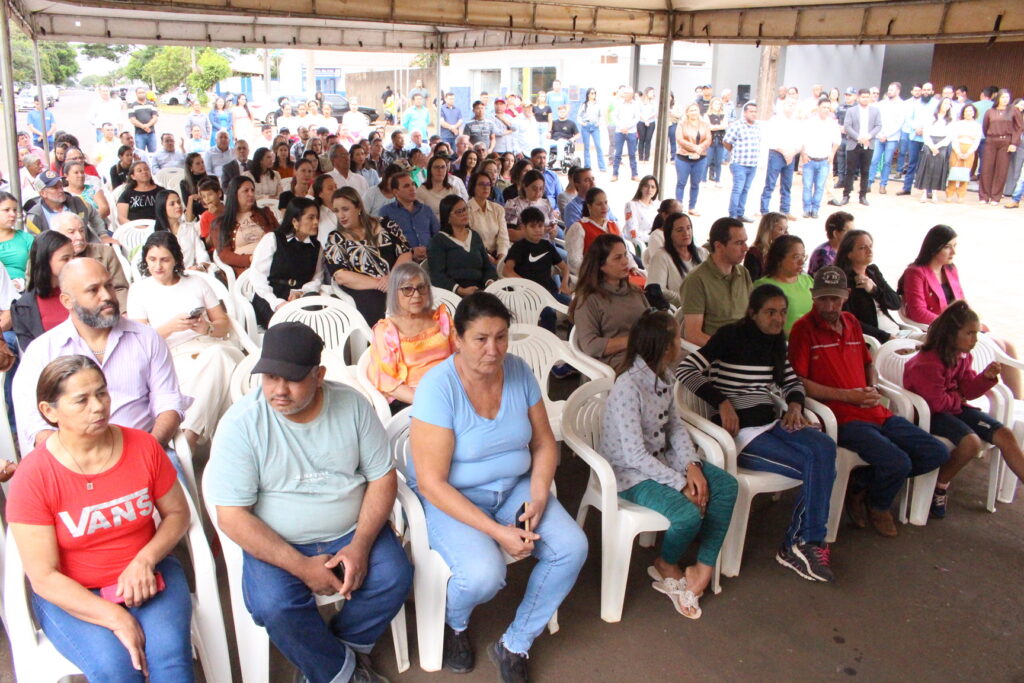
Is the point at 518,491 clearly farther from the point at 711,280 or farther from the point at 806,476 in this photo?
the point at 711,280

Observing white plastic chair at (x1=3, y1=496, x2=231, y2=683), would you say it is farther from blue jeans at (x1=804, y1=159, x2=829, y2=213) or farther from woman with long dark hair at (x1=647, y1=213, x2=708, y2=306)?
blue jeans at (x1=804, y1=159, x2=829, y2=213)

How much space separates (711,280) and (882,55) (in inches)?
677

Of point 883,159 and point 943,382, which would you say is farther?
point 883,159

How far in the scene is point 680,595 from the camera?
3076mm

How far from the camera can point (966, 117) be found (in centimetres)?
1326

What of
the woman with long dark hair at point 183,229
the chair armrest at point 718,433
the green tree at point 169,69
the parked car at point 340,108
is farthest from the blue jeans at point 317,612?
the green tree at point 169,69

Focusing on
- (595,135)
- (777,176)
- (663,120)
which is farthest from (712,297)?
(595,135)

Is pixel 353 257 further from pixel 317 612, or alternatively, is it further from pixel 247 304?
pixel 317 612

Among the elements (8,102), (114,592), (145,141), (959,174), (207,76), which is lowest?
(114,592)

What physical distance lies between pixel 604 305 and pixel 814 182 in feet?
29.6

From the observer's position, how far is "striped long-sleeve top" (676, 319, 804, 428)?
3502 mm

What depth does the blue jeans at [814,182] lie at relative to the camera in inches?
463

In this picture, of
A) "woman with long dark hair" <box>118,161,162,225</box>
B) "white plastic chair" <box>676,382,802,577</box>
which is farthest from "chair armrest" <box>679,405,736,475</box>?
"woman with long dark hair" <box>118,161,162,225</box>

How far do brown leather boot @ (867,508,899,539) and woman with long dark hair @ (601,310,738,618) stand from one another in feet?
3.37
